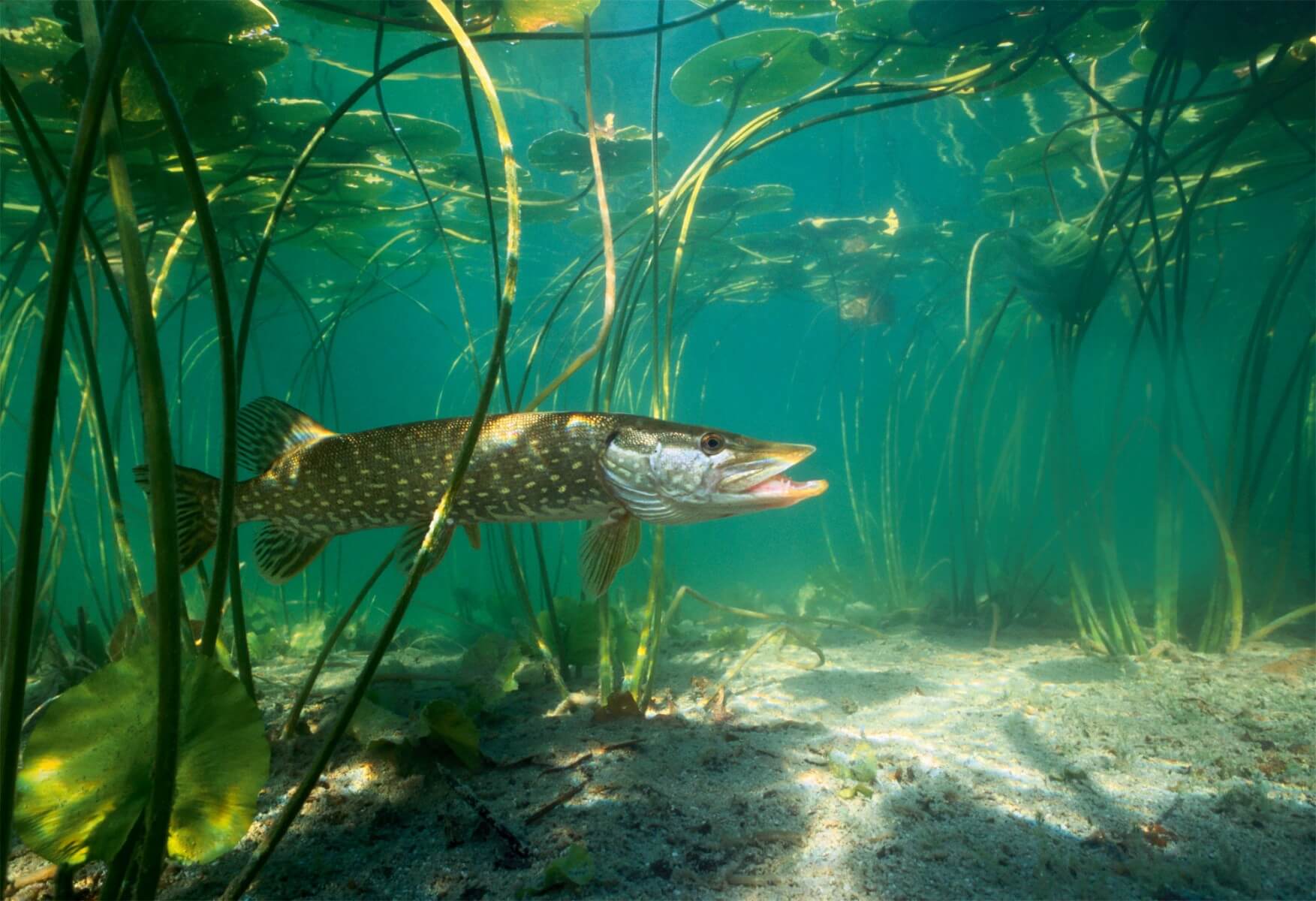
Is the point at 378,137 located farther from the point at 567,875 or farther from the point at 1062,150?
the point at 1062,150

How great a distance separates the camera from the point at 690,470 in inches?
99.3

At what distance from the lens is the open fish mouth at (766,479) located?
7.79ft

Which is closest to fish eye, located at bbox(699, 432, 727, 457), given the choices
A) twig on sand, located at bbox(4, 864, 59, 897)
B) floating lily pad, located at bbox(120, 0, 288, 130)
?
twig on sand, located at bbox(4, 864, 59, 897)

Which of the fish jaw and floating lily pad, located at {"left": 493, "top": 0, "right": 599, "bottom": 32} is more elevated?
floating lily pad, located at {"left": 493, "top": 0, "right": 599, "bottom": 32}

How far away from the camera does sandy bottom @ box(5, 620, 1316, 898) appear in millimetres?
1995

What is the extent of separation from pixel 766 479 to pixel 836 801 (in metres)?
1.36

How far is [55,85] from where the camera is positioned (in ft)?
16.0

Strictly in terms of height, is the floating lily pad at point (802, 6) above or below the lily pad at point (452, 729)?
above

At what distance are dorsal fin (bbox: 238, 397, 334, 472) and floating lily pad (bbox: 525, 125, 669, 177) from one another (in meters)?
6.50

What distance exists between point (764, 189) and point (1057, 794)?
1050 cm

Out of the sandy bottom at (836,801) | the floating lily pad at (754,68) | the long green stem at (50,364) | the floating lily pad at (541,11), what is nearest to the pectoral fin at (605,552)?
the sandy bottom at (836,801)

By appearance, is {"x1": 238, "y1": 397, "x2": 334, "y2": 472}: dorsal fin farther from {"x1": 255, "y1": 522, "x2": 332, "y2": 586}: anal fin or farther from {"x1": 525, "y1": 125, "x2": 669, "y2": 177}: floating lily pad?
{"x1": 525, "y1": 125, "x2": 669, "y2": 177}: floating lily pad

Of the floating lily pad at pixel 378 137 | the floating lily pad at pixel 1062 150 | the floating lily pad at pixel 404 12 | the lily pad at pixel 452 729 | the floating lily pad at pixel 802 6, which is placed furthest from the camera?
the floating lily pad at pixel 1062 150

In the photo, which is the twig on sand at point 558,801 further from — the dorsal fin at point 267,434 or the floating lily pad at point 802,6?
the floating lily pad at point 802,6
